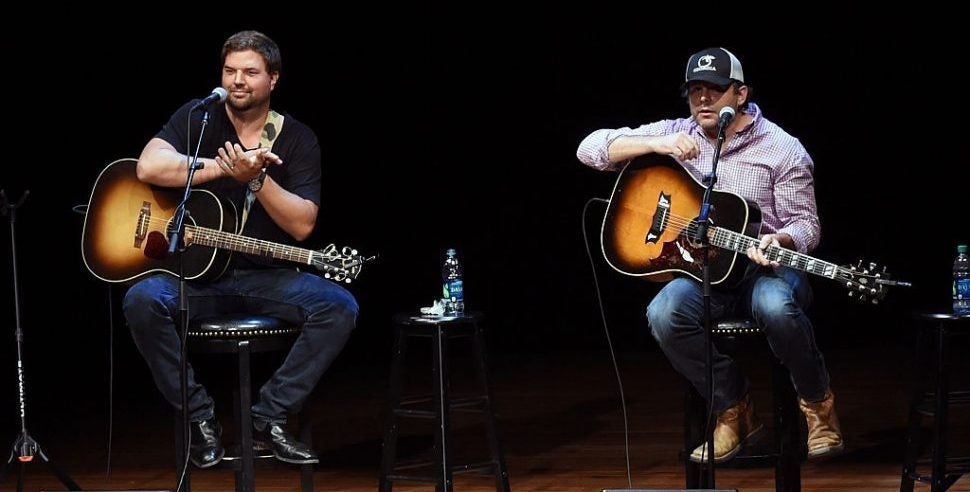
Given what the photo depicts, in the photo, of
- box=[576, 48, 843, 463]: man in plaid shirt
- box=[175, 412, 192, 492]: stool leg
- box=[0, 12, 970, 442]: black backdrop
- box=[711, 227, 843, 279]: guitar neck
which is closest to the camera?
box=[175, 412, 192, 492]: stool leg

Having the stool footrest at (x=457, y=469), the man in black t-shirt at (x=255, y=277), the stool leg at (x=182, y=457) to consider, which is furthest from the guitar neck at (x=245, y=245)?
the stool footrest at (x=457, y=469)

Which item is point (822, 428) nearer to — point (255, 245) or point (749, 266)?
point (749, 266)

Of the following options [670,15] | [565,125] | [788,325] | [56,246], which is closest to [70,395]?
[56,246]

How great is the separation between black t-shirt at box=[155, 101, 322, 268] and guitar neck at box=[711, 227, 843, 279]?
1314 mm

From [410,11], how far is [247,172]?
3.32 metres

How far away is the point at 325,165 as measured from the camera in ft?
25.5

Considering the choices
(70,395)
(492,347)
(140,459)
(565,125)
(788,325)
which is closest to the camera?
(788,325)

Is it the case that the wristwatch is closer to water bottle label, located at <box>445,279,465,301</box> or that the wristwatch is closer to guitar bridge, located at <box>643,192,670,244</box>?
water bottle label, located at <box>445,279,465,301</box>

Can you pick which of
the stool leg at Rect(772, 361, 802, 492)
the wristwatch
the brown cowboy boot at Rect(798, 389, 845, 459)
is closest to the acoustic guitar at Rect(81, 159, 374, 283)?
the wristwatch

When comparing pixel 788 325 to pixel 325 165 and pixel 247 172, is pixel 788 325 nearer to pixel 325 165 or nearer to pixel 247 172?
pixel 247 172

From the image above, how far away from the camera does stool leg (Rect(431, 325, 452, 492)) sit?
4344 mm

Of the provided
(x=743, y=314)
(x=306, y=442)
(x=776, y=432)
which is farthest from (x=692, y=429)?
(x=306, y=442)

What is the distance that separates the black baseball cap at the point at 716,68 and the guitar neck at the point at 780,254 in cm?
50

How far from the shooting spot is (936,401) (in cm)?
421
